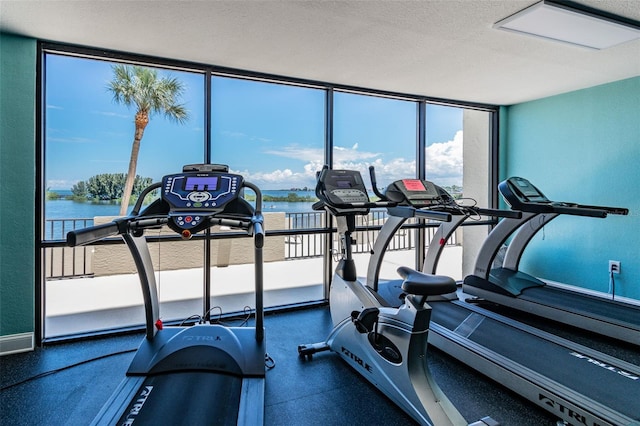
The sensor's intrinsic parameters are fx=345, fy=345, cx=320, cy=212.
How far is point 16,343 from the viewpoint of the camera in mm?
2750

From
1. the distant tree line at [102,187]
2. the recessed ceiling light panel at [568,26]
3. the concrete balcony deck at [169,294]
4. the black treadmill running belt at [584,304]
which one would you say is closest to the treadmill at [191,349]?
the concrete balcony deck at [169,294]

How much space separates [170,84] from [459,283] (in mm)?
4454

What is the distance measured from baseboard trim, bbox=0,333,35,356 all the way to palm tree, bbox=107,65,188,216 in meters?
1.43

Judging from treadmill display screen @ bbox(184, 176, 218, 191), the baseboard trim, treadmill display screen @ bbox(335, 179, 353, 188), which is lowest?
the baseboard trim

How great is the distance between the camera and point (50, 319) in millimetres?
3303

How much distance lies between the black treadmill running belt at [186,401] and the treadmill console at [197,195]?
0.90 metres

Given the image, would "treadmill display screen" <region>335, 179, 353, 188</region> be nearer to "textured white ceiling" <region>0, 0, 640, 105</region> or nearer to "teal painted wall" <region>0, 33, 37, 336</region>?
→ "textured white ceiling" <region>0, 0, 640, 105</region>

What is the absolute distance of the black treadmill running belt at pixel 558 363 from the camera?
2.02m

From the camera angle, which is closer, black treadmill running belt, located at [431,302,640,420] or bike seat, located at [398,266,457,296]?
bike seat, located at [398,266,457,296]

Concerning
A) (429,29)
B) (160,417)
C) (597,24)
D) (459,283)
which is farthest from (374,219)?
(160,417)

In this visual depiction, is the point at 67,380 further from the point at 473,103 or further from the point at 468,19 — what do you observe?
the point at 473,103

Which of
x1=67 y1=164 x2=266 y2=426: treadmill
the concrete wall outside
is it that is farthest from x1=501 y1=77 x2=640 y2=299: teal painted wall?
x1=67 y1=164 x2=266 y2=426: treadmill

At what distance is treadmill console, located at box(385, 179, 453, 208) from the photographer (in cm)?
299

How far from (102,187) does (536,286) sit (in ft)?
15.7
